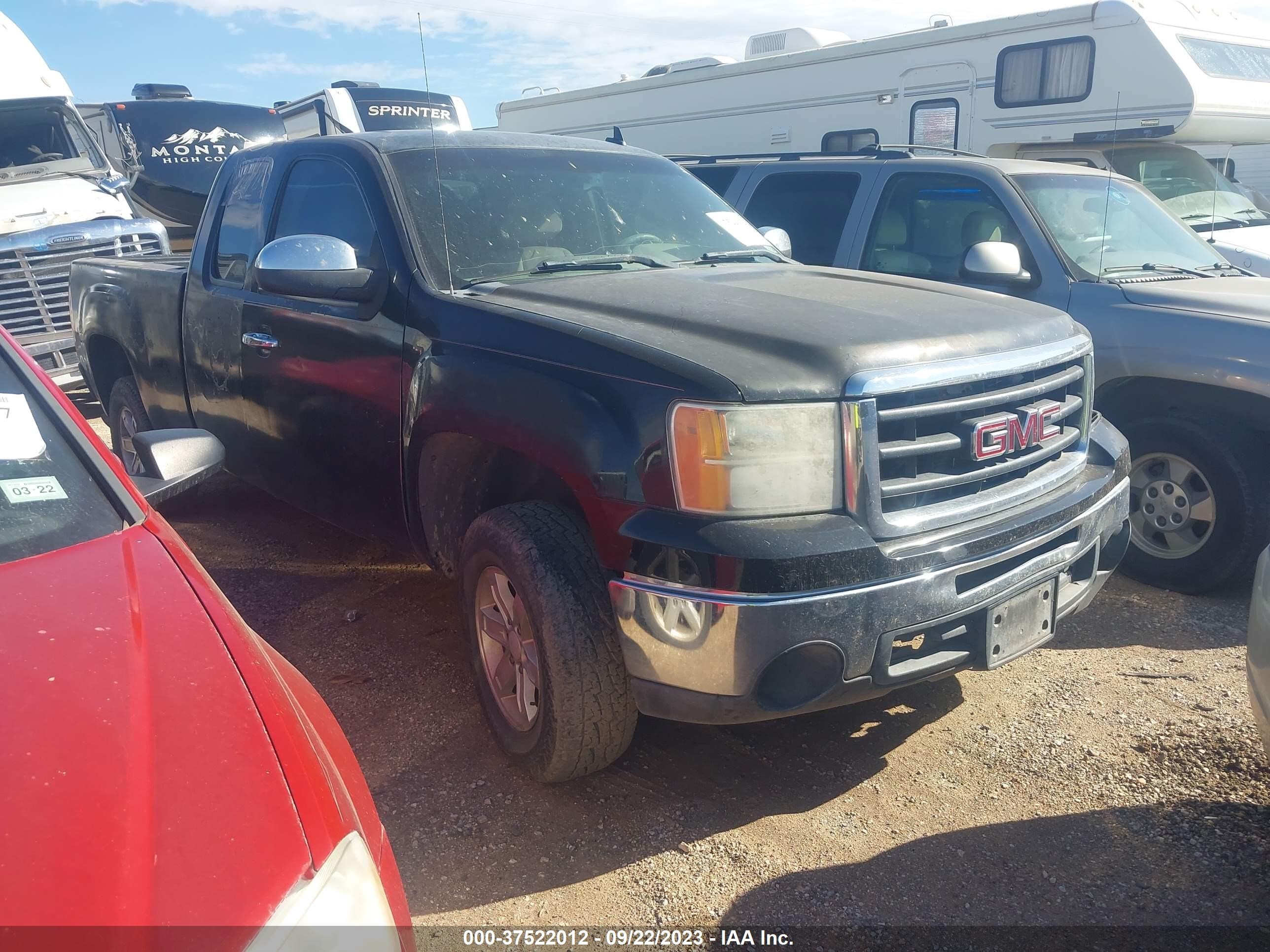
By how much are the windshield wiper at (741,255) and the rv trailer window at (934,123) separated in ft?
16.4

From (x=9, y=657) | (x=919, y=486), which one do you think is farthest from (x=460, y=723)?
(x=9, y=657)

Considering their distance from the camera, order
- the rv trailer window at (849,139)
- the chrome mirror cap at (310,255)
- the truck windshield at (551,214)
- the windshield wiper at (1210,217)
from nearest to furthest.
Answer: the chrome mirror cap at (310,255) < the truck windshield at (551,214) < the windshield wiper at (1210,217) < the rv trailer window at (849,139)

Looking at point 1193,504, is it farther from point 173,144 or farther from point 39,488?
point 173,144

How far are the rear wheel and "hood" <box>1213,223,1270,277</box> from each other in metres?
5.94

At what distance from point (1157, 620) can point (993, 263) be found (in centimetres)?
171

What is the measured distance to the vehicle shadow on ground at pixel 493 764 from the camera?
106 inches

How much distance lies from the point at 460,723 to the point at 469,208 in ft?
5.70

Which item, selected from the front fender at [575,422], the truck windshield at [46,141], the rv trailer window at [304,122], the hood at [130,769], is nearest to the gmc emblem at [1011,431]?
the front fender at [575,422]

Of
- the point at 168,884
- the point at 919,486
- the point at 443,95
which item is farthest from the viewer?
the point at 443,95

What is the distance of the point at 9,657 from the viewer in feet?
5.03

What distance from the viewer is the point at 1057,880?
8.32 ft

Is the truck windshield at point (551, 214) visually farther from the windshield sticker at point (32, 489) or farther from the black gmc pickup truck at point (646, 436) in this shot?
the windshield sticker at point (32, 489)

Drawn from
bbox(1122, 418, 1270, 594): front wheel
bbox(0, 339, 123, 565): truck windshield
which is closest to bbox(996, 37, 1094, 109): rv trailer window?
bbox(1122, 418, 1270, 594): front wheel

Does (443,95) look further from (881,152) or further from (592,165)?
(592,165)
